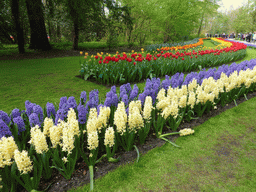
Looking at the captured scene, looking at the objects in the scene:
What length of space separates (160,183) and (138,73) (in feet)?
15.7

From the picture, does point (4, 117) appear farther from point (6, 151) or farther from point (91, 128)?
point (91, 128)

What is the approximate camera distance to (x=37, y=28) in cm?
1180

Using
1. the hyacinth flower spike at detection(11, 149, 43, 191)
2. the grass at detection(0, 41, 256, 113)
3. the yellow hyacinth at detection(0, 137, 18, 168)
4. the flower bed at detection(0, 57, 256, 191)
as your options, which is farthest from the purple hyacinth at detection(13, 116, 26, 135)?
the grass at detection(0, 41, 256, 113)

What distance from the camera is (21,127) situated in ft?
7.66

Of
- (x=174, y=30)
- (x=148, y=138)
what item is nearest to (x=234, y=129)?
(x=148, y=138)

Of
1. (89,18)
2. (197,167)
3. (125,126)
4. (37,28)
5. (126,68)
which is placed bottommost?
(197,167)

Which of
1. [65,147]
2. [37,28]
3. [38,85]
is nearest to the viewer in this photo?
[65,147]

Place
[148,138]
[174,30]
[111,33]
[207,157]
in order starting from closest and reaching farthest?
[207,157] → [148,138] → [111,33] → [174,30]

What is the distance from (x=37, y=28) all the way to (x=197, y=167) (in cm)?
1342

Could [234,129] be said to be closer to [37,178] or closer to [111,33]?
[37,178]

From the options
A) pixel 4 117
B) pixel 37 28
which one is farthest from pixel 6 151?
pixel 37 28

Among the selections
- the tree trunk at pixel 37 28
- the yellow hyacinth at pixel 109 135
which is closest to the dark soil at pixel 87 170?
the yellow hyacinth at pixel 109 135

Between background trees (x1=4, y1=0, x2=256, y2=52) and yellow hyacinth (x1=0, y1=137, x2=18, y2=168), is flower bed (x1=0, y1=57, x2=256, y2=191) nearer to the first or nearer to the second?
yellow hyacinth (x1=0, y1=137, x2=18, y2=168)

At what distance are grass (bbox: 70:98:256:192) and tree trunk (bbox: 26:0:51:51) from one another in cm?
1277
